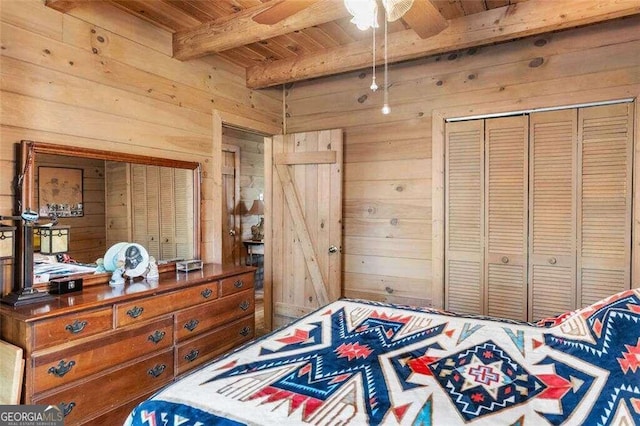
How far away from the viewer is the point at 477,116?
3.00 meters

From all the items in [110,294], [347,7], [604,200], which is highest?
[347,7]

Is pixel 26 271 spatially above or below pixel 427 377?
above

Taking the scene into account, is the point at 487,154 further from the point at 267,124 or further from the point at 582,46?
the point at 267,124

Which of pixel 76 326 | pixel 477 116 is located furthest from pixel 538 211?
pixel 76 326

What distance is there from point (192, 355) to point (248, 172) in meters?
3.59

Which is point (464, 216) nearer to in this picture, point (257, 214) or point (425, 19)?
point (425, 19)

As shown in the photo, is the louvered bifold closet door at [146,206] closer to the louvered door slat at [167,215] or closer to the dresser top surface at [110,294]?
the louvered door slat at [167,215]

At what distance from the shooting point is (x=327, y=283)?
357 centimetres

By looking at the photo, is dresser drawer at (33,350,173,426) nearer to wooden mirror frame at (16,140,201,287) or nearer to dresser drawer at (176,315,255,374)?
dresser drawer at (176,315,255,374)

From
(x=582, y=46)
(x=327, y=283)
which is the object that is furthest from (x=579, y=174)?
(x=327, y=283)

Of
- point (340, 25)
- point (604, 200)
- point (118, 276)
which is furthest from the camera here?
point (340, 25)

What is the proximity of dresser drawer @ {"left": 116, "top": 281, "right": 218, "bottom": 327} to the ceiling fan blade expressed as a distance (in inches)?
63.6

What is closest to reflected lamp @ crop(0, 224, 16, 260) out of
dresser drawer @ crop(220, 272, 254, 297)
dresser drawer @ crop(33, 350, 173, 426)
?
dresser drawer @ crop(33, 350, 173, 426)

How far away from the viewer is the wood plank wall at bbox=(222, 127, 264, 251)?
18.4ft
